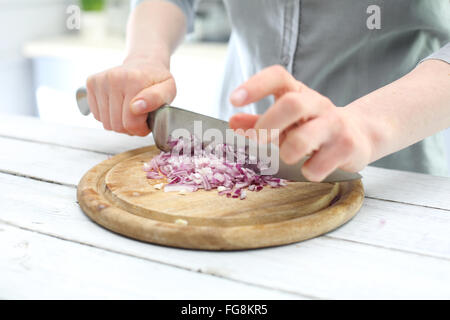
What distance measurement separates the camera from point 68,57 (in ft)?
8.17

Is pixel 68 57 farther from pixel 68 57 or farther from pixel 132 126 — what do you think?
pixel 132 126

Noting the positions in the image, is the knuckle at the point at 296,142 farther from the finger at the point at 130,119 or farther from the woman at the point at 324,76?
the finger at the point at 130,119

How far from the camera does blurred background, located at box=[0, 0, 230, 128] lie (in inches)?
92.0

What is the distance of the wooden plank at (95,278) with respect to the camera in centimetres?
54

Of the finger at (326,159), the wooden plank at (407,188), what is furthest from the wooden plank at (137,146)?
the finger at (326,159)

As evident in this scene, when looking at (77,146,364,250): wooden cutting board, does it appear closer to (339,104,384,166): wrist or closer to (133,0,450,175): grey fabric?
(339,104,384,166): wrist

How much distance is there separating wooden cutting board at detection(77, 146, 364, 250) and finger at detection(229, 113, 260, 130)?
11cm

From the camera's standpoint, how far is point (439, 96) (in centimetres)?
77

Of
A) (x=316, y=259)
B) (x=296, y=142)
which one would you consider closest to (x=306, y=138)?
(x=296, y=142)

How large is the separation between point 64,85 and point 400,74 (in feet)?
5.95

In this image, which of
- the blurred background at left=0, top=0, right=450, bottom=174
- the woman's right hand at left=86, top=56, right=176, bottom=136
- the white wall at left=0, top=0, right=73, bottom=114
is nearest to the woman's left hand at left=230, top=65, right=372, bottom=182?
the woman's right hand at left=86, top=56, right=176, bottom=136

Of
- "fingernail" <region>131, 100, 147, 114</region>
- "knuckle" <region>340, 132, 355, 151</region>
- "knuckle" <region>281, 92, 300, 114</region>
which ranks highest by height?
"knuckle" <region>281, 92, 300, 114</region>

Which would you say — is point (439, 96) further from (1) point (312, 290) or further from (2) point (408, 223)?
(1) point (312, 290)

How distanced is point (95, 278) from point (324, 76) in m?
0.78
